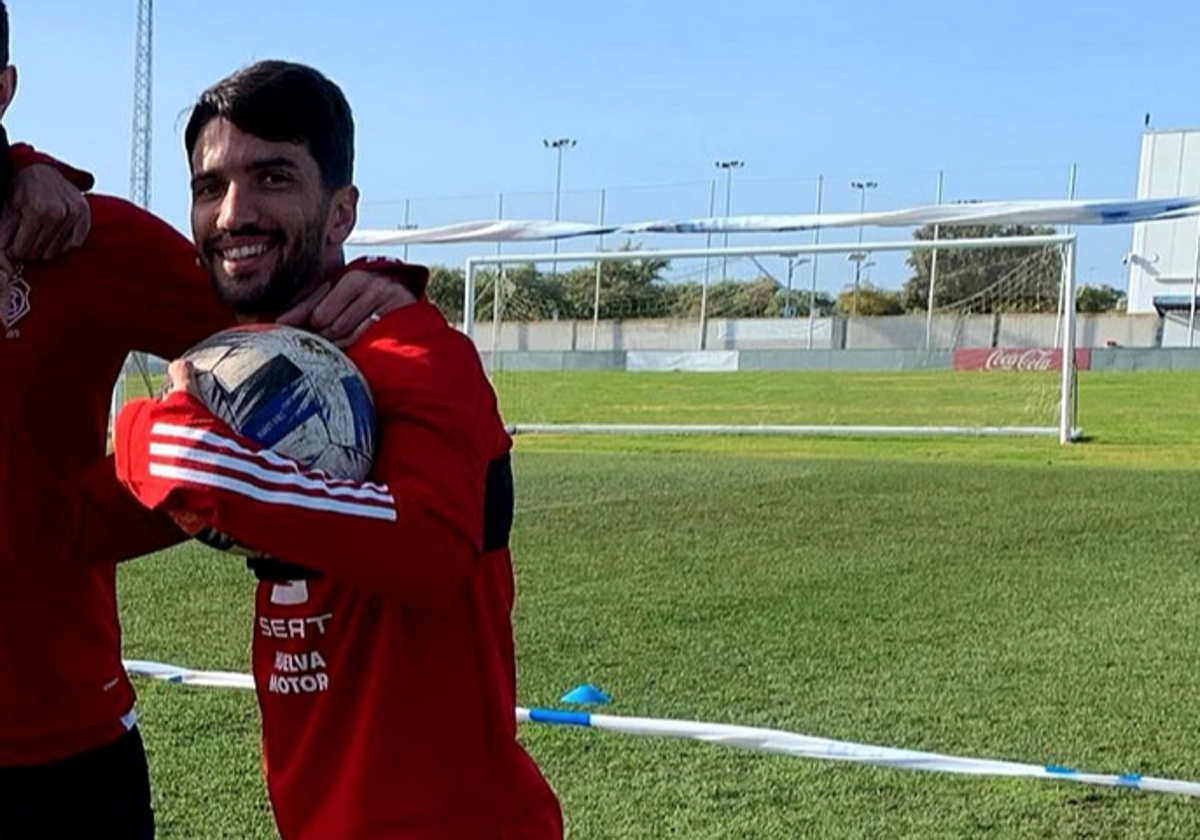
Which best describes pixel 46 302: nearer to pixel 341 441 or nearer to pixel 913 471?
pixel 341 441

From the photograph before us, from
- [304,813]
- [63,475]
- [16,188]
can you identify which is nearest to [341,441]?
[304,813]

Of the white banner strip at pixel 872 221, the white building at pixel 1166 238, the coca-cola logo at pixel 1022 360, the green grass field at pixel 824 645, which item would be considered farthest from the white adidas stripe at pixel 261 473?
the white building at pixel 1166 238

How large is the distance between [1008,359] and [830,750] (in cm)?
1785

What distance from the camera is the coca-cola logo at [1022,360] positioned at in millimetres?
19609

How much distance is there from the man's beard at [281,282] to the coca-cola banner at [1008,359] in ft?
60.1

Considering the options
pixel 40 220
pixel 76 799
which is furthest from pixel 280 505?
pixel 76 799

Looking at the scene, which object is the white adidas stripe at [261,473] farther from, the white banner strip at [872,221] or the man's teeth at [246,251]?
the white banner strip at [872,221]

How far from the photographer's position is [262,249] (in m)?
1.61

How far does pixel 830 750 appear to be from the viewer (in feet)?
13.6

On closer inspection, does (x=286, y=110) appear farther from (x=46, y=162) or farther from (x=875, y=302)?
(x=875, y=302)

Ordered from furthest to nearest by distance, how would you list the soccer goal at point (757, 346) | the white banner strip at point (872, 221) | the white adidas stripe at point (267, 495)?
the soccer goal at point (757, 346) → the white banner strip at point (872, 221) → the white adidas stripe at point (267, 495)

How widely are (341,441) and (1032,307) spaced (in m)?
21.8

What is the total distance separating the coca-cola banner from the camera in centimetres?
1972

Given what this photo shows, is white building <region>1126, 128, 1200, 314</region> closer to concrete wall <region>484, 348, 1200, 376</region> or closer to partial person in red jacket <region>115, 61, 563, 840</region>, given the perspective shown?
concrete wall <region>484, 348, 1200, 376</region>
